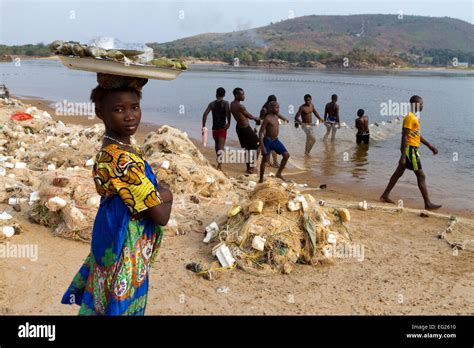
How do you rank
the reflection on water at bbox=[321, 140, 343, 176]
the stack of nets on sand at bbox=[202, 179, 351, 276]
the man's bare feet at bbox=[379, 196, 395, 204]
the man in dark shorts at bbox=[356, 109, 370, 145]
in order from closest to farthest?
the stack of nets on sand at bbox=[202, 179, 351, 276], the man's bare feet at bbox=[379, 196, 395, 204], the reflection on water at bbox=[321, 140, 343, 176], the man in dark shorts at bbox=[356, 109, 370, 145]

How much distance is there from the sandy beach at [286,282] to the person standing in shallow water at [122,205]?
1784 mm

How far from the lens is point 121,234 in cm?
216

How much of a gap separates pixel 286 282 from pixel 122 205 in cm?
268

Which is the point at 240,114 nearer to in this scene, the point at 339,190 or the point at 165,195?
the point at 339,190

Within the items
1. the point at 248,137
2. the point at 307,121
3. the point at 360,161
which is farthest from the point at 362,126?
the point at 248,137

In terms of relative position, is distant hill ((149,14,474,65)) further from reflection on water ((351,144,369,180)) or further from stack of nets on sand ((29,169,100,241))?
stack of nets on sand ((29,169,100,241))

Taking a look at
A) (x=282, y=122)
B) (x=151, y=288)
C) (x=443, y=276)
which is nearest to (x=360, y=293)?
(x=443, y=276)

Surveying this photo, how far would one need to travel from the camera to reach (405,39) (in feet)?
414

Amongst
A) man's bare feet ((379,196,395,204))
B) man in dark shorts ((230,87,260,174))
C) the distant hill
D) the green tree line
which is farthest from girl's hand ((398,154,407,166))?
the green tree line

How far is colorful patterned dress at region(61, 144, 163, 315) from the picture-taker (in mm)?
2121

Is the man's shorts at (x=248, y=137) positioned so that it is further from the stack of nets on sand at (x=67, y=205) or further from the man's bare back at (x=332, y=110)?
the stack of nets on sand at (x=67, y=205)

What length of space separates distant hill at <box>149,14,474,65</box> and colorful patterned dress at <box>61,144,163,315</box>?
3306 inches
